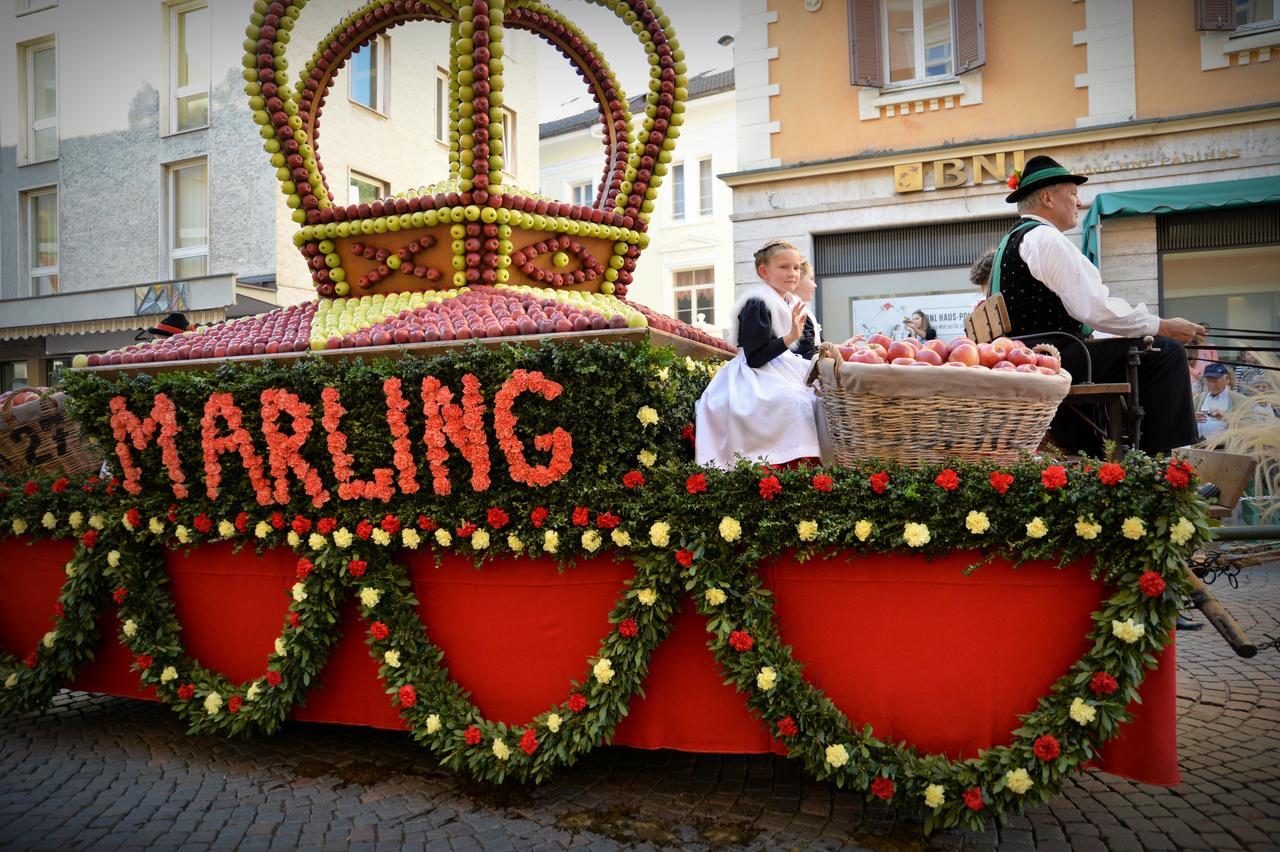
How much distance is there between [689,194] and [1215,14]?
558 inches

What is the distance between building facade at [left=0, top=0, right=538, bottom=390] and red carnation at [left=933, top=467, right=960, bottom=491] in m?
14.5

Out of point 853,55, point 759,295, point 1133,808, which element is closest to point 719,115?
point 853,55

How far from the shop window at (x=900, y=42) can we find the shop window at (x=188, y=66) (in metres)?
12.9

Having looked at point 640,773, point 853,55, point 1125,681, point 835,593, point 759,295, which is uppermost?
point 853,55

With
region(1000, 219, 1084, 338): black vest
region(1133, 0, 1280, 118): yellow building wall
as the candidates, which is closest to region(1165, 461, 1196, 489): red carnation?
region(1000, 219, 1084, 338): black vest

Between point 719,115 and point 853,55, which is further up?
point 719,115

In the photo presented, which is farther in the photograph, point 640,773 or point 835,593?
point 640,773

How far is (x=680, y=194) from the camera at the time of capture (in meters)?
22.8

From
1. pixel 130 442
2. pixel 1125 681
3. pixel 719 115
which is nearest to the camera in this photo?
pixel 1125 681

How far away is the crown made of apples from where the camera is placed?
456cm

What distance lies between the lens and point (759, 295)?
3.81 meters

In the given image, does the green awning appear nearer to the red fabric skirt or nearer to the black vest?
the black vest

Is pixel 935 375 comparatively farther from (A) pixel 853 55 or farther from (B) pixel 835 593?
(A) pixel 853 55

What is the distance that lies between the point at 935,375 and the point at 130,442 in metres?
3.54
